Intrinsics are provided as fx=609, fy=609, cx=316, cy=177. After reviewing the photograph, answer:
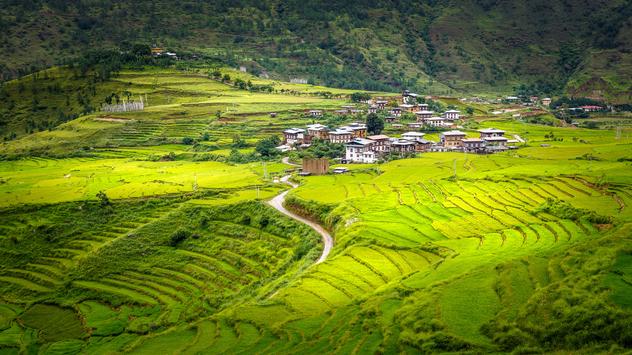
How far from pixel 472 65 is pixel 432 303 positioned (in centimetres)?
12744

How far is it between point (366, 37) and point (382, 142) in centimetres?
9352

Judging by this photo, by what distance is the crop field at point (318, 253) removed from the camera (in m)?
22.9

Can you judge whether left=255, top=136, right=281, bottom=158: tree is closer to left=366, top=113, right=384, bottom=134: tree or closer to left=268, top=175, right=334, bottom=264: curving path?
left=366, top=113, right=384, bottom=134: tree

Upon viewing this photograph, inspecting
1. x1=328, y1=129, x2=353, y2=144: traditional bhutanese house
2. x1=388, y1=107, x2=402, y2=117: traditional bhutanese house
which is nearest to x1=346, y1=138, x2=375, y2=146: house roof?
x1=328, y1=129, x2=353, y2=144: traditional bhutanese house

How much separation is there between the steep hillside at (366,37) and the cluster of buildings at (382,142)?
6005 cm

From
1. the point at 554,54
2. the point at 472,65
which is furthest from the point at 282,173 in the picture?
the point at 554,54

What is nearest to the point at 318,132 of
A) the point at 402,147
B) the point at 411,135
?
the point at 411,135

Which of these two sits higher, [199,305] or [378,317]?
[378,317]

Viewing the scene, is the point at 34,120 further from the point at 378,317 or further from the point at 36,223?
the point at 378,317

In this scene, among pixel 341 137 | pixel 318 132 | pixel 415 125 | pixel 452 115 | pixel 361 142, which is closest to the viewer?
pixel 361 142

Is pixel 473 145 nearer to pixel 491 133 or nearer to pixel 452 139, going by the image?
pixel 452 139

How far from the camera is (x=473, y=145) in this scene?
6738 centimetres

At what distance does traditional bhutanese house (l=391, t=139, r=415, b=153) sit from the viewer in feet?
220

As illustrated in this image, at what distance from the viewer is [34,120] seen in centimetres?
9406
